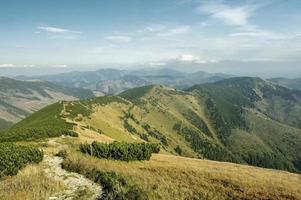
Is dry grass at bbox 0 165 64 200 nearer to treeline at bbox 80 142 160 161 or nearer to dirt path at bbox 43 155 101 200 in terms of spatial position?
dirt path at bbox 43 155 101 200

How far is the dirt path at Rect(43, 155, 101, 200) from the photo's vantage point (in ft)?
78.7

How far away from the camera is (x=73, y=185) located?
27.6 meters

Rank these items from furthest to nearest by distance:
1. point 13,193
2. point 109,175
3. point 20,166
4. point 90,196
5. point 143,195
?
point 20,166, point 109,175, point 90,196, point 13,193, point 143,195

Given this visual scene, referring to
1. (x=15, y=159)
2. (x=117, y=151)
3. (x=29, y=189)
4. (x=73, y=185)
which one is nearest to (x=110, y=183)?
(x=73, y=185)

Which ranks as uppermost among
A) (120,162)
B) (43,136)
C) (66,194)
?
(66,194)

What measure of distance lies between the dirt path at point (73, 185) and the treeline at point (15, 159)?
88.3 inches

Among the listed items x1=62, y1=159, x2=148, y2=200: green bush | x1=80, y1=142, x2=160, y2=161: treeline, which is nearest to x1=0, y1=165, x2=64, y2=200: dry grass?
x1=62, y1=159, x2=148, y2=200: green bush

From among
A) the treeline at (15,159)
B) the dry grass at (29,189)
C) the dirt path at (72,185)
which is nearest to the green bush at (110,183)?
the dirt path at (72,185)

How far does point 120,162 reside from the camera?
43.3 metres

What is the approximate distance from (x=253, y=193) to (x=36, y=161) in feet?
78.4

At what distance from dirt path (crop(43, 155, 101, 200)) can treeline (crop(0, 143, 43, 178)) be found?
2.24 m

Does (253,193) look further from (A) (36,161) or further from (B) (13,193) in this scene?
(A) (36,161)

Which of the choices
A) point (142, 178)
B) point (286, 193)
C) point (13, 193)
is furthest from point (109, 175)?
point (286, 193)

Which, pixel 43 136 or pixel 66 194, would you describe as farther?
pixel 43 136
